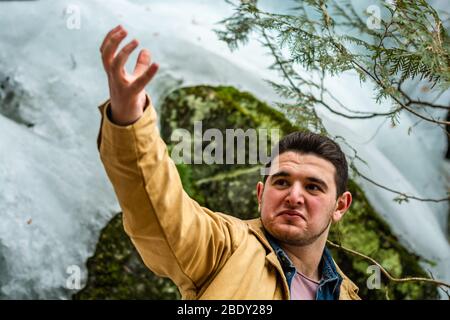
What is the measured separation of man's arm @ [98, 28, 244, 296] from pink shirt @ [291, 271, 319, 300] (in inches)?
10.8

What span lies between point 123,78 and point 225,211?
3.56m

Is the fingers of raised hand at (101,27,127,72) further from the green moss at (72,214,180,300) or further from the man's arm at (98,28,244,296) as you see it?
the green moss at (72,214,180,300)

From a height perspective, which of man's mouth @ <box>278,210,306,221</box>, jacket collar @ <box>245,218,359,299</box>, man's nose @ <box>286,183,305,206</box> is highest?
man's nose @ <box>286,183,305,206</box>

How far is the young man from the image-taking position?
153 cm

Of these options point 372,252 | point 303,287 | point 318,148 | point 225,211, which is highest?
point 225,211

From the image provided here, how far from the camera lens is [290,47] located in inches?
99.0

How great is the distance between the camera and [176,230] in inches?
65.9

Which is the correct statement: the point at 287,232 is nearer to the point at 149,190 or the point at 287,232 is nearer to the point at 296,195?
the point at 296,195

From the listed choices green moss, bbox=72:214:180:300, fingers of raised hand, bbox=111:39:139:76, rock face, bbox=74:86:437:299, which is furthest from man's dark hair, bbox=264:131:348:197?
green moss, bbox=72:214:180:300

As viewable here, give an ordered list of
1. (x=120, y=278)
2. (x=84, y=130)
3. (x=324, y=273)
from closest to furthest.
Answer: (x=324, y=273), (x=120, y=278), (x=84, y=130)

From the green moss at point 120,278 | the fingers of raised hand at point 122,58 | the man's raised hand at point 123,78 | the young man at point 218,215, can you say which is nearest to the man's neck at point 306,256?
the young man at point 218,215

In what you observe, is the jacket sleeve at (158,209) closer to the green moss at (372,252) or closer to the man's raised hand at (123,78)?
the man's raised hand at (123,78)

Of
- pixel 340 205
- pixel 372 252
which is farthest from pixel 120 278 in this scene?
pixel 340 205

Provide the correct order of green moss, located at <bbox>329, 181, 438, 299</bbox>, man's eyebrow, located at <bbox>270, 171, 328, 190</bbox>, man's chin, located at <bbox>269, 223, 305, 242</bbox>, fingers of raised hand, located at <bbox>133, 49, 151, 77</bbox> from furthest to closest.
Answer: green moss, located at <bbox>329, 181, 438, 299</bbox> < man's eyebrow, located at <bbox>270, 171, 328, 190</bbox> < man's chin, located at <bbox>269, 223, 305, 242</bbox> < fingers of raised hand, located at <bbox>133, 49, 151, 77</bbox>
